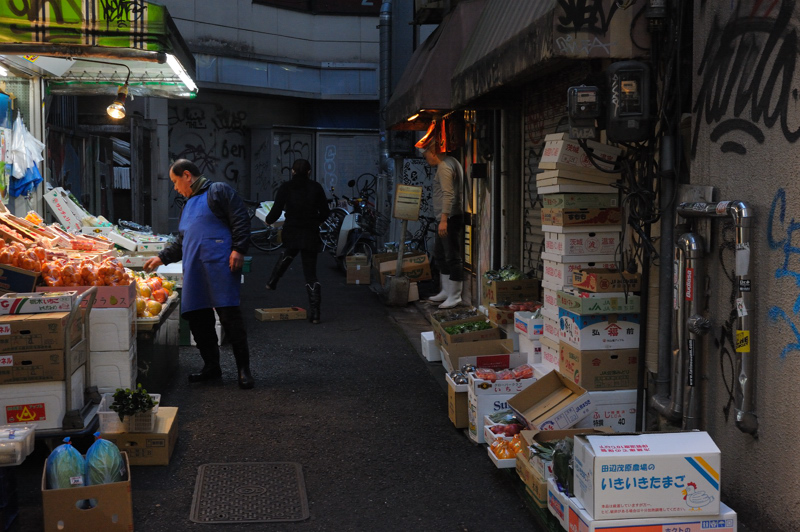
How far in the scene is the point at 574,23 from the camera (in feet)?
17.4

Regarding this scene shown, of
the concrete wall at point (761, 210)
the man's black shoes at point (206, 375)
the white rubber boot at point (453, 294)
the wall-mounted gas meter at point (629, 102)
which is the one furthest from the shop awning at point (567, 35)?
the white rubber boot at point (453, 294)

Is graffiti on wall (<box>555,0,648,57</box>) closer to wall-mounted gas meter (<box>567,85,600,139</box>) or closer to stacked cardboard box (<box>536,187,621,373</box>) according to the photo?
wall-mounted gas meter (<box>567,85,600,139</box>)

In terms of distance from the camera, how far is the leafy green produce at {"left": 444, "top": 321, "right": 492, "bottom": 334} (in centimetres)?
762

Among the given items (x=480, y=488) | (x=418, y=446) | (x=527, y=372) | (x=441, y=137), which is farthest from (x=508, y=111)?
(x=480, y=488)

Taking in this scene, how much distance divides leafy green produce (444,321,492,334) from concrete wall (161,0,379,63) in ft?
59.0

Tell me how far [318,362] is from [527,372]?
2.98m

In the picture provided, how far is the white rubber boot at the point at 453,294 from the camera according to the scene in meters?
11.8

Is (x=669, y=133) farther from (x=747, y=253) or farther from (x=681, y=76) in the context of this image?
(x=747, y=253)

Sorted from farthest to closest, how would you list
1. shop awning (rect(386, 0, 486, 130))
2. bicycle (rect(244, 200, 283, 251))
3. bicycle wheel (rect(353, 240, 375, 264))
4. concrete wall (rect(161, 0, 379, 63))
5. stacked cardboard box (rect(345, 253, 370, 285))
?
concrete wall (rect(161, 0, 379, 63)) → bicycle (rect(244, 200, 283, 251)) → bicycle wheel (rect(353, 240, 375, 264)) → stacked cardboard box (rect(345, 253, 370, 285)) → shop awning (rect(386, 0, 486, 130))

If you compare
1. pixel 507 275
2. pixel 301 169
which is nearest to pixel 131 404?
pixel 507 275

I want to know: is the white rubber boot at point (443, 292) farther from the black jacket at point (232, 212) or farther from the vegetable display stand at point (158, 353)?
the black jacket at point (232, 212)

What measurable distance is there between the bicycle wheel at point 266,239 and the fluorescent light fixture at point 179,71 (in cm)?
1041

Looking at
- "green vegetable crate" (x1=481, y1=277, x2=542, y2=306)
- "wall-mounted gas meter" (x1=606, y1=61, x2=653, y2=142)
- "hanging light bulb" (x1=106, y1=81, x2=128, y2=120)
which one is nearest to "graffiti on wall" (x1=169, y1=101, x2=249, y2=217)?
"hanging light bulb" (x1=106, y1=81, x2=128, y2=120)

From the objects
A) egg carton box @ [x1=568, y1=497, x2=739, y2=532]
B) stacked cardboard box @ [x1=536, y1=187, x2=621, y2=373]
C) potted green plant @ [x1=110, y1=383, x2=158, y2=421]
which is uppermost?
stacked cardboard box @ [x1=536, y1=187, x2=621, y2=373]
